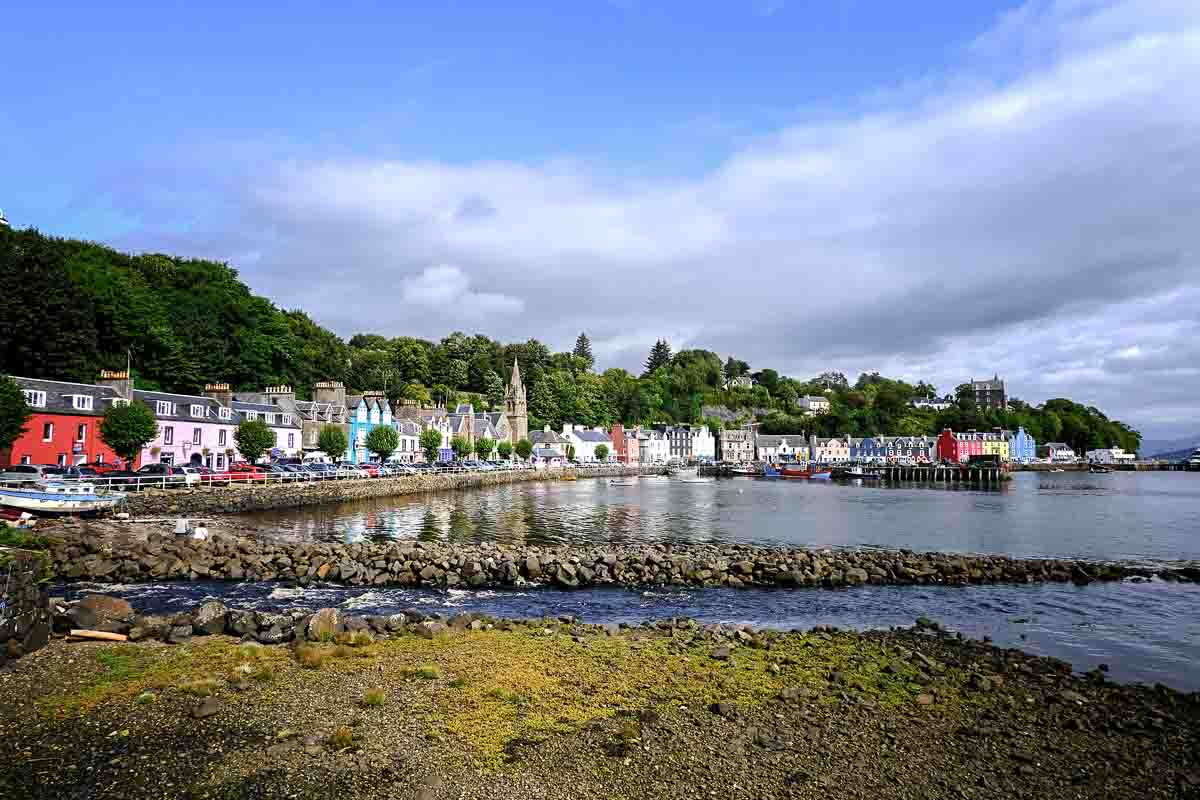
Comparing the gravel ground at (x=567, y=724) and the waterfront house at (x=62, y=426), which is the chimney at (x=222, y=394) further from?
the gravel ground at (x=567, y=724)

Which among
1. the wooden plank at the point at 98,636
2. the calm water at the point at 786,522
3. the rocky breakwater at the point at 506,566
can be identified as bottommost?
the calm water at the point at 786,522

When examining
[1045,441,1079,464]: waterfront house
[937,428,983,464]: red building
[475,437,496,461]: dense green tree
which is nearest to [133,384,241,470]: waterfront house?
[475,437,496,461]: dense green tree

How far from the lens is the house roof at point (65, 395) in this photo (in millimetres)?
46062

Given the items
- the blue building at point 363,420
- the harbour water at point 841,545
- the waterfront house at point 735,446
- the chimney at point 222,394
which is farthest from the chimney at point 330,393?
the waterfront house at point 735,446

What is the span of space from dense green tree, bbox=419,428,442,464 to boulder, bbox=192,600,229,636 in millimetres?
74490

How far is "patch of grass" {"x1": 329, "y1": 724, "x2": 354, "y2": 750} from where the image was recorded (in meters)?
9.30

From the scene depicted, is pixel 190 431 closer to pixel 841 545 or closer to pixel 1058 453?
pixel 841 545

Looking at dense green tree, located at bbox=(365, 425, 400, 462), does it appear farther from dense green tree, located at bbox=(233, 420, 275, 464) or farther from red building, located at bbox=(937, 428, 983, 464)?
red building, located at bbox=(937, 428, 983, 464)

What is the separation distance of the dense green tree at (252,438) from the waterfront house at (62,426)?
8032 mm

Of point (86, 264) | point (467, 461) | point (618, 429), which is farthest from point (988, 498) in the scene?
point (86, 264)

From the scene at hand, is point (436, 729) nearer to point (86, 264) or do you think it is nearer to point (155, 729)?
point (155, 729)

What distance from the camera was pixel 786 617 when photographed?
790 inches

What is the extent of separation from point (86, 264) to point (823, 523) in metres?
90.6

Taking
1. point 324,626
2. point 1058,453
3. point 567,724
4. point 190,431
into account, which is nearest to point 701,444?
point 1058,453
